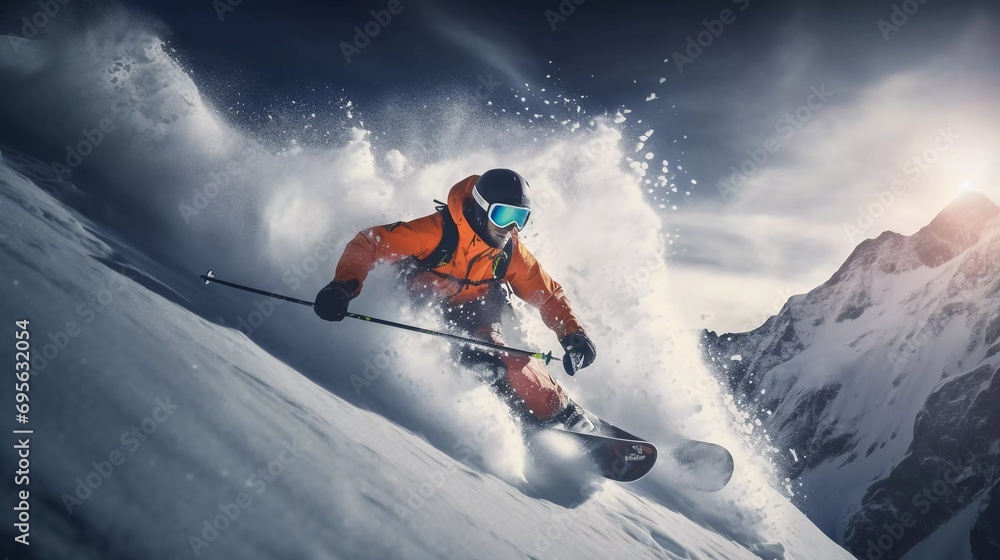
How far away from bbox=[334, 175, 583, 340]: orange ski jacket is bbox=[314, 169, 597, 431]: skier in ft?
0.04

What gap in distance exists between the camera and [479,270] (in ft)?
19.7

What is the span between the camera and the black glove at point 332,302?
4586mm

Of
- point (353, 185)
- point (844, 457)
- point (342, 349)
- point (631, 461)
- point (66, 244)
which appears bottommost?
point (66, 244)

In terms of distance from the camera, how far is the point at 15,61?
400 inches

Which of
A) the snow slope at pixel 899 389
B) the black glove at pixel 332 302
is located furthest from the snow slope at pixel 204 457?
the snow slope at pixel 899 389

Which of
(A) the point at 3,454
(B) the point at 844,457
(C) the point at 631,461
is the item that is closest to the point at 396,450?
(A) the point at 3,454

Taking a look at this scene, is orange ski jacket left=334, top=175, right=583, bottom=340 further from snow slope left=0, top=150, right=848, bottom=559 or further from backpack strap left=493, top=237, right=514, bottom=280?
snow slope left=0, top=150, right=848, bottom=559

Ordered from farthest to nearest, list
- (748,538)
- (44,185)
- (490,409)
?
1. (748,538)
2. (44,185)
3. (490,409)

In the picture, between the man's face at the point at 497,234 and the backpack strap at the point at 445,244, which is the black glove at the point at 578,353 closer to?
the man's face at the point at 497,234

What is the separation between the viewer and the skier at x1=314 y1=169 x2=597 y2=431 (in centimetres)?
533

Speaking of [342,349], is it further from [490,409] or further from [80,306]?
[80,306]

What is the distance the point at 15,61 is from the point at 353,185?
28.2 ft

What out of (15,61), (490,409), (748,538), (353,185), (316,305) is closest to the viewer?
(316,305)

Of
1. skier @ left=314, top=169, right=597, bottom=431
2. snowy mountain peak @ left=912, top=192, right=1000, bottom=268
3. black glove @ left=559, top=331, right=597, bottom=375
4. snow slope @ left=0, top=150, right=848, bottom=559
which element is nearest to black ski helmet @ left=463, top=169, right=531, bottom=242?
skier @ left=314, top=169, right=597, bottom=431
